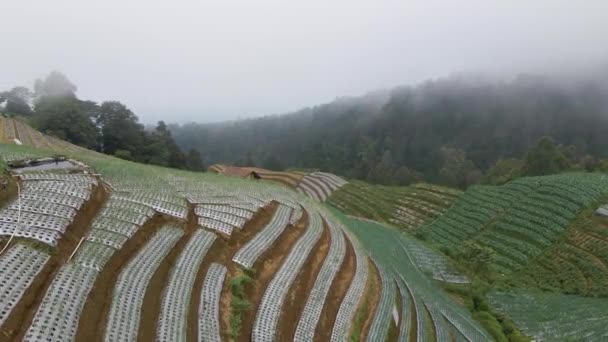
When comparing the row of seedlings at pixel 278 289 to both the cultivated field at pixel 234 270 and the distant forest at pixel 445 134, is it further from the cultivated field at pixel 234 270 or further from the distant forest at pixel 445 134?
the distant forest at pixel 445 134

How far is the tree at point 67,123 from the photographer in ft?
133

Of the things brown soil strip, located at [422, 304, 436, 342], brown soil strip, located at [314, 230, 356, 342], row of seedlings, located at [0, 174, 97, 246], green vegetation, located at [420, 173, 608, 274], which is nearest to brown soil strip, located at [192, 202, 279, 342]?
brown soil strip, located at [314, 230, 356, 342]

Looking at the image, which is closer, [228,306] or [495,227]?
[228,306]

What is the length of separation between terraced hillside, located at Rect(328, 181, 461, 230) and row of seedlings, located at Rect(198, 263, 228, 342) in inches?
923

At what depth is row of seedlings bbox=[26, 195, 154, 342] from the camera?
6.47 m

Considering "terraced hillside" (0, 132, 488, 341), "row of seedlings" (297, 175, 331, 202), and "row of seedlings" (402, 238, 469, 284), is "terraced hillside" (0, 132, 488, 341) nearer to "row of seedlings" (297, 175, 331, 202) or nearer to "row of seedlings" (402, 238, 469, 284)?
"row of seedlings" (402, 238, 469, 284)

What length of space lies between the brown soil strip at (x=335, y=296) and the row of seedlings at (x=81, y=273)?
5429mm

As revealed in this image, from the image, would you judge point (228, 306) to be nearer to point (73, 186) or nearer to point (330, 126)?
point (73, 186)

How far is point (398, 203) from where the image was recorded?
36312 mm

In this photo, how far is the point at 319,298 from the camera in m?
11.5

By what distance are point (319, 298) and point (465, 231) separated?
18680 mm

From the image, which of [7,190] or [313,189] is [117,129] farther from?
[7,190]

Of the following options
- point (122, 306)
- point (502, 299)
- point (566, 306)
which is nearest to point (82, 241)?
point (122, 306)

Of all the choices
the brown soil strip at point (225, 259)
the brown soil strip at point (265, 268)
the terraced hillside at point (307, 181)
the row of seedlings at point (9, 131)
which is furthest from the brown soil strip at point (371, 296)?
the terraced hillside at point (307, 181)
